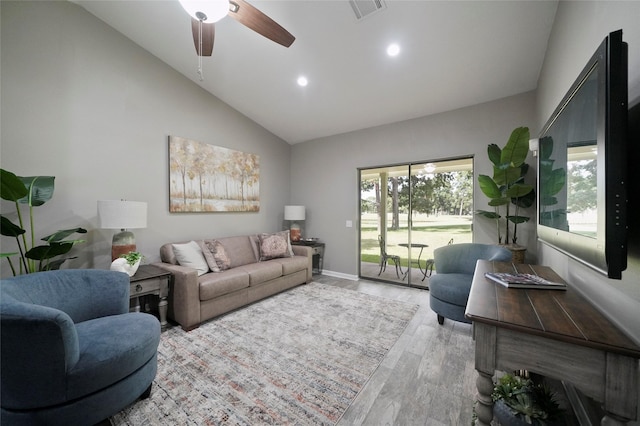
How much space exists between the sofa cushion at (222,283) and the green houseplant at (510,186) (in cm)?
333

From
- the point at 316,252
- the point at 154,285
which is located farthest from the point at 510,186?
the point at 154,285

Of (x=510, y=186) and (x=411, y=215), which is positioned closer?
(x=510, y=186)

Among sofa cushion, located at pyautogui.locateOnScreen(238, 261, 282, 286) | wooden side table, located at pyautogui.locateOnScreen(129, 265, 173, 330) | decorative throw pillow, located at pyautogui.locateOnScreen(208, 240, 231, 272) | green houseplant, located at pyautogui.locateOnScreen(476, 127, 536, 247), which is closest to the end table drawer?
wooden side table, located at pyautogui.locateOnScreen(129, 265, 173, 330)

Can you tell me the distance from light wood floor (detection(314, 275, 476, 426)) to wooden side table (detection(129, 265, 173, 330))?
7.15ft

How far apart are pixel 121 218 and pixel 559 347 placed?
3342 millimetres

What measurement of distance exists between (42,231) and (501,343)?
3.86 meters

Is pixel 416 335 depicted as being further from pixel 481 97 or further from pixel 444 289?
pixel 481 97

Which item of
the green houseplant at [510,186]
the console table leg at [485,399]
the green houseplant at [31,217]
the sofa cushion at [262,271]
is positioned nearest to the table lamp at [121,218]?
the green houseplant at [31,217]

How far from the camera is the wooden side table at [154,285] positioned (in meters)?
2.34

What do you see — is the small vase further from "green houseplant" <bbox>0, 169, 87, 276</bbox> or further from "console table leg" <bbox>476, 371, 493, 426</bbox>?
"console table leg" <bbox>476, 371, 493, 426</bbox>

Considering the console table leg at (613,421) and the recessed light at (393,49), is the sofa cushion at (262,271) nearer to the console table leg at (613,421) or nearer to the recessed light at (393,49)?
the console table leg at (613,421)

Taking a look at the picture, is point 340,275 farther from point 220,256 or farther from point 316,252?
point 220,256

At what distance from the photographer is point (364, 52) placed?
273cm

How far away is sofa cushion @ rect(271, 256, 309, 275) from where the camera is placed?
3682 mm
